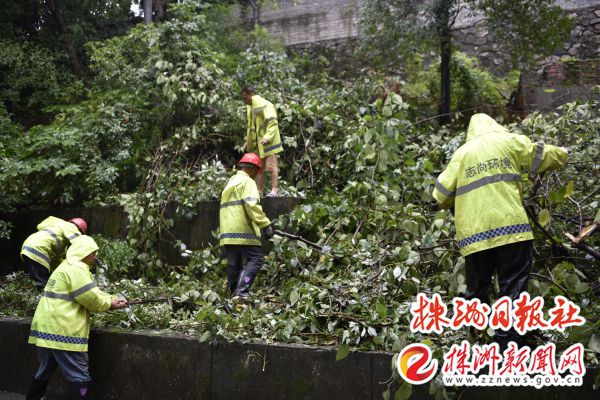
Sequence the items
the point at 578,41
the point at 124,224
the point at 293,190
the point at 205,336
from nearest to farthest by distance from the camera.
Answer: the point at 205,336
the point at 293,190
the point at 124,224
the point at 578,41

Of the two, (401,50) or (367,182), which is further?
(401,50)

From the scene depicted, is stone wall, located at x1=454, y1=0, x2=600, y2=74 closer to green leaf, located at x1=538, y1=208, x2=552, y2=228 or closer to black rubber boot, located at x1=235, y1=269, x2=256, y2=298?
green leaf, located at x1=538, y1=208, x2=552, y2=228

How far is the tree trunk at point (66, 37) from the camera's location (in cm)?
1377

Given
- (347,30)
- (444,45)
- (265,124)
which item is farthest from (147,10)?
(265,124)

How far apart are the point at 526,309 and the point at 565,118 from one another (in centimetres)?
400

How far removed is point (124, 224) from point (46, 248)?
1637 mm

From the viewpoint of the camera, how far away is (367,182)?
7.45 m

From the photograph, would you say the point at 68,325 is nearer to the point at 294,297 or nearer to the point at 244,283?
the point at 244,283

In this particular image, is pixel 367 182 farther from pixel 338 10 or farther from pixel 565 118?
pixel 338 10

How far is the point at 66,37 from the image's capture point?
13.8m

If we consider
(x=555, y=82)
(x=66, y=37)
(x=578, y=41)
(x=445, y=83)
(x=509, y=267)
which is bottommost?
(x=509, y=267)

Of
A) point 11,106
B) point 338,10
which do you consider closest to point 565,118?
point 338,10

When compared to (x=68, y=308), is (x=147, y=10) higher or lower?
higher

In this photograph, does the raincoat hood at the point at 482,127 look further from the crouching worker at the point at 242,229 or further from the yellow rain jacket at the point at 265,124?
the yellow rain jacket at the point at 265,124
